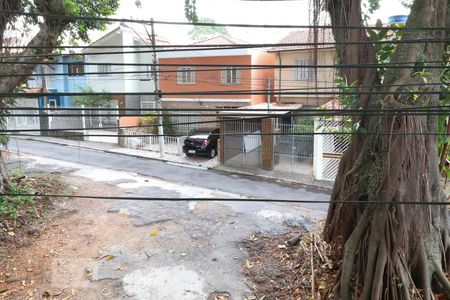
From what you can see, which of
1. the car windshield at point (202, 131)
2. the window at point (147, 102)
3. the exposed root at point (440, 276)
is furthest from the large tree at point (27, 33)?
the window at point (147, 102)

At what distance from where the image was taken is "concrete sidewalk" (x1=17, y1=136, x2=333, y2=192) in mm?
13621

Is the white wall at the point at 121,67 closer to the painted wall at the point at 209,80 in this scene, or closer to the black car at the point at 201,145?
the painted wall at the point at 209,80

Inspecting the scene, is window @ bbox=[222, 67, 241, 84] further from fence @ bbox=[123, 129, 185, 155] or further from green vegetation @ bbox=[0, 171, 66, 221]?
green vegetation @ bbox=[0, 171, 66, 221]

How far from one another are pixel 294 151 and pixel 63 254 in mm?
9848

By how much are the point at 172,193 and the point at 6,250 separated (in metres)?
4.97

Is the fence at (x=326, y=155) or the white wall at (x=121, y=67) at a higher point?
the white wall at (x=121, y=67)

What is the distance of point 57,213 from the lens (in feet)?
29.2

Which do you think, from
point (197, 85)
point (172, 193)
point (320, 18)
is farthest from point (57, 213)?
point (197, 85)

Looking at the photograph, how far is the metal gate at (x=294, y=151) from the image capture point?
14.5 metres

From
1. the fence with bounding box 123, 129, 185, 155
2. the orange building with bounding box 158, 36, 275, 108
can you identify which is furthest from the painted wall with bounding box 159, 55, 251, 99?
the fence with bounding box 123, 129, 185, 155

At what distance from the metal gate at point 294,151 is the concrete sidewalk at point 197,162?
1.61 feet

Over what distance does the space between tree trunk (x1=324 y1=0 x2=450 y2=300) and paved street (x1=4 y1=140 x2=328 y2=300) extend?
210cm

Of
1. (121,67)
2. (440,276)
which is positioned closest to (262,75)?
(121,67)

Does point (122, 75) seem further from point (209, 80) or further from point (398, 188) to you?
point (398, 188)
